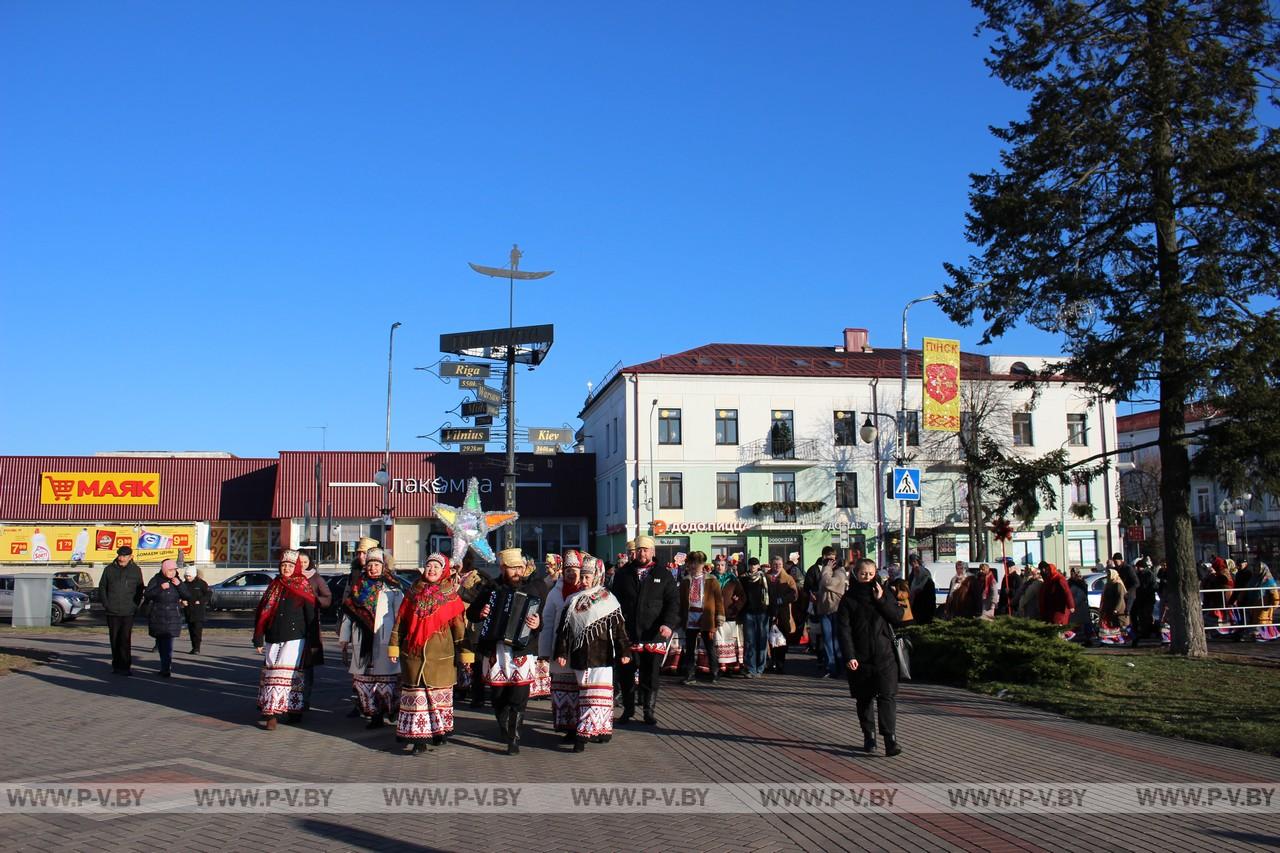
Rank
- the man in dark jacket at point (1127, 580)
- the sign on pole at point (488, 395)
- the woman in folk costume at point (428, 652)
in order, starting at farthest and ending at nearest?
the sign on pole at point (488, 395), the man in dark jacket at point (1127, 580), the woman in folk costume at point (428, 652)

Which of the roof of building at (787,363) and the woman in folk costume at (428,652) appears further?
the roof of building at (787,363)

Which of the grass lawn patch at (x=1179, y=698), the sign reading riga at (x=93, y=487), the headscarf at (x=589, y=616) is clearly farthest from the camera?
the sign reading riga at (x=93, y=487)

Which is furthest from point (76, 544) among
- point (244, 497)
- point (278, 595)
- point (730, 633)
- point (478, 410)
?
point (278, 595)

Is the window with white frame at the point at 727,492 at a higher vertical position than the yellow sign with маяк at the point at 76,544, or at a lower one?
higher

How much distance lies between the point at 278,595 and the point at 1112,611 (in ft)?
48.2

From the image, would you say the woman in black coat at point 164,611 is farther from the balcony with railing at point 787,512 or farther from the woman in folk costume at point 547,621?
the balcony with railing at point 787,512

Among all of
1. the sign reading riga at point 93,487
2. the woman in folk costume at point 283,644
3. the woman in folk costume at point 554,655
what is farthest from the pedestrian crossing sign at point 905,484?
the sign reading riga at point 93,487

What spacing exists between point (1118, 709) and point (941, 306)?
786 cm

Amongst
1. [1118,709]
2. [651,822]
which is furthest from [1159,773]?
[651,822]

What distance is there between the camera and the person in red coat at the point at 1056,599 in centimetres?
1744

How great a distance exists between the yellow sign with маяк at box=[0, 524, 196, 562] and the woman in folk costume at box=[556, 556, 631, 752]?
40914 mm

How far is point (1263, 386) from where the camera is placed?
15.1 m

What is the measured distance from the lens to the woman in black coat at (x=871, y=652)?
9.11m

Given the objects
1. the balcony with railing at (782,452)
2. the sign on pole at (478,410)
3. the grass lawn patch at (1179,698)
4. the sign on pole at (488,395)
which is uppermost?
the sign on pole at (488,395)
